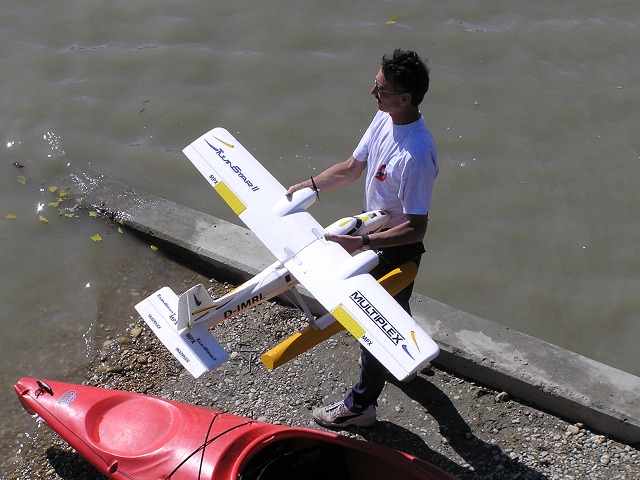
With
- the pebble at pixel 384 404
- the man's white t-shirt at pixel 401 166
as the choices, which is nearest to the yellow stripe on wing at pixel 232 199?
the man's white t-shirt at pixel 401 166

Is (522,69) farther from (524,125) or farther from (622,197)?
(622,197)

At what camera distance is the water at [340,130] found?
643 cm

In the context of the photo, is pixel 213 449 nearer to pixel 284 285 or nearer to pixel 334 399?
pixel 284 285

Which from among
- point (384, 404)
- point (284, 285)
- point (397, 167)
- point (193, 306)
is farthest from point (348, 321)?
point (384, 404)

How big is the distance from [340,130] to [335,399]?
3499 mm

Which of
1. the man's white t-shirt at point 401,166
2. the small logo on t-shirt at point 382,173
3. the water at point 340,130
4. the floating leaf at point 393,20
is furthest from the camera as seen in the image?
the floating leaf at point 393,20

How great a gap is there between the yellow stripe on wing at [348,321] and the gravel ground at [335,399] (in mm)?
1436

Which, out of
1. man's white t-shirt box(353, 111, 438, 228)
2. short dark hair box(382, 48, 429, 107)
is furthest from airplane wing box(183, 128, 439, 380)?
short dark hair box(382, 48, 429, 107)

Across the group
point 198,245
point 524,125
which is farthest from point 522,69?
point 198,245

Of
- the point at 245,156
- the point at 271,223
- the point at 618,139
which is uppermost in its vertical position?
the point at 245,156

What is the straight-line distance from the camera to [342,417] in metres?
5.03

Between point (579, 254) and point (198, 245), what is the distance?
3470 mm

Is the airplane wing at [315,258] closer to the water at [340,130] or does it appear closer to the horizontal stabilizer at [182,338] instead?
the horizontal stabilizer at [182,338]

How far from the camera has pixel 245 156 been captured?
16.3 ft
